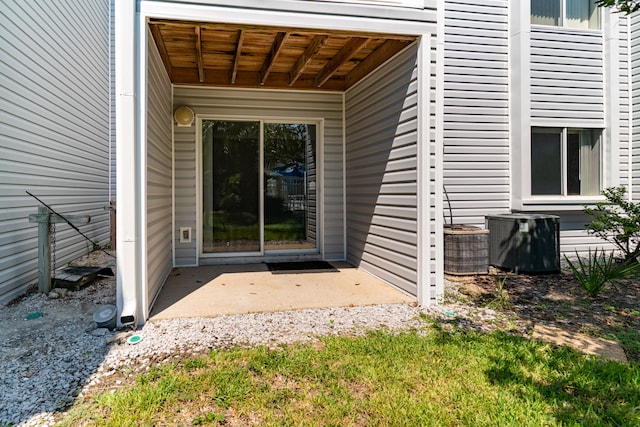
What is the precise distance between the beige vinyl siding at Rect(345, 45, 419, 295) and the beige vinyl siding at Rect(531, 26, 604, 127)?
2.95 m

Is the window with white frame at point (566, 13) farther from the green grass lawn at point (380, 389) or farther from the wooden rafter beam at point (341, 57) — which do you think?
the green grass lawn at point (380, 389)

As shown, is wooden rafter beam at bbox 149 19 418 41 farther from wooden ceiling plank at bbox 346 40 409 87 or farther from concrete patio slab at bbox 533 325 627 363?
concrete patio slab at bbox 533 325 627 363

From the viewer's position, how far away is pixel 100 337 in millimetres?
2916

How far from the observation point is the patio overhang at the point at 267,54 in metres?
3.80

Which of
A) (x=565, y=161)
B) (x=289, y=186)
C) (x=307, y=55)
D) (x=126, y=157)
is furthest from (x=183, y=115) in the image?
(x=565, y=161)

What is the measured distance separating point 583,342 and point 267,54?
442cm

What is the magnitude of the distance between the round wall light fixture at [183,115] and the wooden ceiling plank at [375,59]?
236cm

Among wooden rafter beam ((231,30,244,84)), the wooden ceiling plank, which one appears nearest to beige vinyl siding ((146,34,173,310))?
wooden rafter beam ((231,30,244,84))

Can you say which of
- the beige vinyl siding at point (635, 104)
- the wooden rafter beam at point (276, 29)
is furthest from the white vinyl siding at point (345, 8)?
the beige vinyl siding at point (635, 104)

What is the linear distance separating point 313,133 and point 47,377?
15.5 feet

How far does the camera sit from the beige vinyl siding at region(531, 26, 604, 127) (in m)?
6.20

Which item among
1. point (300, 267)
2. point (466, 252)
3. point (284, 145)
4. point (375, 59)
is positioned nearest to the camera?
point (375, 59)

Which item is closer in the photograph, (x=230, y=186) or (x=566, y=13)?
(x=230, y=186)

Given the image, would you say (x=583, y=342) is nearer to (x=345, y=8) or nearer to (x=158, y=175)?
(x=345, y=8)
